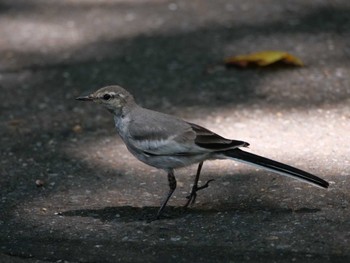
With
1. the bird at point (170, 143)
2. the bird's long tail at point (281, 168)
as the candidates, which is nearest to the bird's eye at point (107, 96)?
the bird at point (170, 143)

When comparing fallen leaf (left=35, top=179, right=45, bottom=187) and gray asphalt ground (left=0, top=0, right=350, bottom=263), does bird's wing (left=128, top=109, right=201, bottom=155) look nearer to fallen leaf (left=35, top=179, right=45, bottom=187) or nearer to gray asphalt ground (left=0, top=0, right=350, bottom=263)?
gray asphalt ground (left=0, top=0, right=350, bottom=263)

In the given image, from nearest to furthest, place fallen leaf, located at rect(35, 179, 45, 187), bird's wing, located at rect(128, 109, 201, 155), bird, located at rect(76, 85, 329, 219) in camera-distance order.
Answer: bird, located at rect(76, 85, 329, 219)
bird's wing, located at rect(128, 109, 201, 155)
fallen leaf, located at rect(35, 179, 45, 187)

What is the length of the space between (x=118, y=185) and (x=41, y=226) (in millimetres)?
789

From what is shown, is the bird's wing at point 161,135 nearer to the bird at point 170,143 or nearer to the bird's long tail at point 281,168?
the bird at point 170,143

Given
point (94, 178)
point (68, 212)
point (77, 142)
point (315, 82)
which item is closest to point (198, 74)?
point (315, 82)

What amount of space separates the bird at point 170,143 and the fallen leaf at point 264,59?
8.52ft

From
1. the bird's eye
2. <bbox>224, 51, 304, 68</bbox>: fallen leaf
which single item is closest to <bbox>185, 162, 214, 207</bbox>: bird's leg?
the bird's eye

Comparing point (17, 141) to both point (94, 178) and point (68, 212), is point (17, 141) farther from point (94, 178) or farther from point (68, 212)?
point (68, 212)

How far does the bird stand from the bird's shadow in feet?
0.29

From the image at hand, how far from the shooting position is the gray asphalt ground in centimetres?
477

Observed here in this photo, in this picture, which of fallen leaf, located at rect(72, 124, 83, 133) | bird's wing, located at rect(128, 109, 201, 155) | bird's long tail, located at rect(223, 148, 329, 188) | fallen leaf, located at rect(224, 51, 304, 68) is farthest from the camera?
fallen leaf, located at rect(224, 51, 304, 68)

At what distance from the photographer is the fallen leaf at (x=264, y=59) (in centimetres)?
750

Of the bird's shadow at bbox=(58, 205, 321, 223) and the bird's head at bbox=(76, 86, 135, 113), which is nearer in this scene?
the bird's shadow at bbox=(58, 205, 321, 223)

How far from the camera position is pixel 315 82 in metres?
7.23
